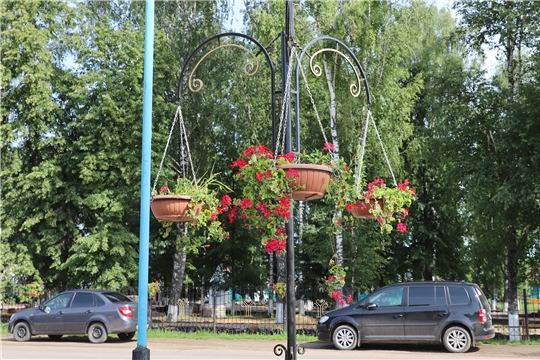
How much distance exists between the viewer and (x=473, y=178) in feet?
66.9

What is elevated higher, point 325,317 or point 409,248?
point 409,248

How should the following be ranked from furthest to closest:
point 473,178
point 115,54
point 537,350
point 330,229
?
point 115,54, point 473,178, point 537,350, point 330,229

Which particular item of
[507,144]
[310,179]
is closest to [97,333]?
[310,179]

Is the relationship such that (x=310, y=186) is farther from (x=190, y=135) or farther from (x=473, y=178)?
(x=190, y=135)

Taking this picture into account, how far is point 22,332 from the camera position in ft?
61.1

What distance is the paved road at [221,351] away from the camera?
46.7ft

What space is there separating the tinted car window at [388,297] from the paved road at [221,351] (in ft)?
3.98

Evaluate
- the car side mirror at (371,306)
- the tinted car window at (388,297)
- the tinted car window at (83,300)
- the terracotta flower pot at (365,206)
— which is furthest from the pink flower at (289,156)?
the tinted car window at (83,300)

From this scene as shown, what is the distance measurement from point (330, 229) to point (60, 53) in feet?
84.6

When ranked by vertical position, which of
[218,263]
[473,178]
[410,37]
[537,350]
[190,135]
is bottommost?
[537,350]

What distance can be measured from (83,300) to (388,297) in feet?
29.3

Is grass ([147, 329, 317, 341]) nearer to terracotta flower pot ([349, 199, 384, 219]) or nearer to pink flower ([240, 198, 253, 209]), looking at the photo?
terracotta flower pot ([349, 199, 384, 219])

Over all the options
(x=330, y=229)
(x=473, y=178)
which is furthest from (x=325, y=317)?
(x=330, y=229)

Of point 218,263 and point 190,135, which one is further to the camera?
point 218,263
